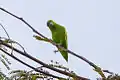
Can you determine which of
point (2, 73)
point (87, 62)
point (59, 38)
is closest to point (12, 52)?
point (87, 62)

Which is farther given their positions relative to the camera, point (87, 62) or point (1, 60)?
point (1, 60)

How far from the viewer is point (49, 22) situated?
2023 mm

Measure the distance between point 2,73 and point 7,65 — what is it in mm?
40

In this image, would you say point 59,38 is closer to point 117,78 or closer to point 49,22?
point 49,22

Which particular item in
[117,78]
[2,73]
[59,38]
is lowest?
[117,78]

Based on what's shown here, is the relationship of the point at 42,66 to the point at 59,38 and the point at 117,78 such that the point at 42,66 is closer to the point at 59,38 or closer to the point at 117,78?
the point at 117,78

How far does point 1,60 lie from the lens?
127 centimetres

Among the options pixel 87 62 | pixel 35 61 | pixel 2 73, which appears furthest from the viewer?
pixel 2 73

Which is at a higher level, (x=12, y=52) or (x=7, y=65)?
(x=7, y=65)

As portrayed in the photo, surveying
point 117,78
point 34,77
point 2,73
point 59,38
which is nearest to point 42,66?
point 34,77

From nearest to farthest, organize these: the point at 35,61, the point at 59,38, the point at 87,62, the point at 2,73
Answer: the point at 35,61 < the point at 87,62 < the point at 2,73 < the point at 59,38

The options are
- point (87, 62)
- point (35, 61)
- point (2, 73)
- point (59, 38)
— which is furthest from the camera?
point (59, 38)

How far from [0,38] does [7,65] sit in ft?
0.79

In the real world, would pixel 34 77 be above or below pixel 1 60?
below
